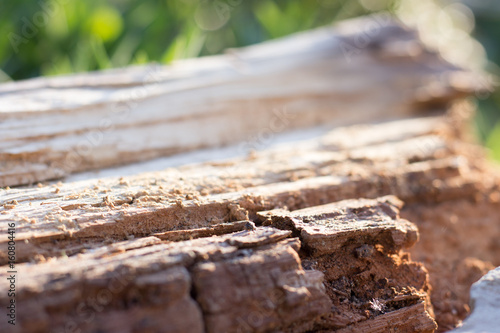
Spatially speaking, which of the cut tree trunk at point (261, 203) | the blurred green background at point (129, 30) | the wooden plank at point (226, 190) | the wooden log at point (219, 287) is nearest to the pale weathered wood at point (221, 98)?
the cut tree trunk at point (261, 203)

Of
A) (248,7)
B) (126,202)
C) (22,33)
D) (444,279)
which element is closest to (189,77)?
(126,202)

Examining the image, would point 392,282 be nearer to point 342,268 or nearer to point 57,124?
point 342,268

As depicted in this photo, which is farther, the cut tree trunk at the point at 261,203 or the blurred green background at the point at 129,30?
the blurred green background at the point at 129,30

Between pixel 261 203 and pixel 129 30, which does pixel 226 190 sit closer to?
pixel 261 203

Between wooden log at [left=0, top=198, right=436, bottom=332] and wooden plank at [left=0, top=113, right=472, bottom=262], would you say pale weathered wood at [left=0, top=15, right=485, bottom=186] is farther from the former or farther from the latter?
wooden log at [left=0, top=198, right=436, bottom=332]

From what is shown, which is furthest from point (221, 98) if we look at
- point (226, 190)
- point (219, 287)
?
point (219, 287)

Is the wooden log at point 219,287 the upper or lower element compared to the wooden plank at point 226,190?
lower

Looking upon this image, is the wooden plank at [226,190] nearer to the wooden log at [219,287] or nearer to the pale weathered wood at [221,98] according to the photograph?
the wooden log at [219,287]
